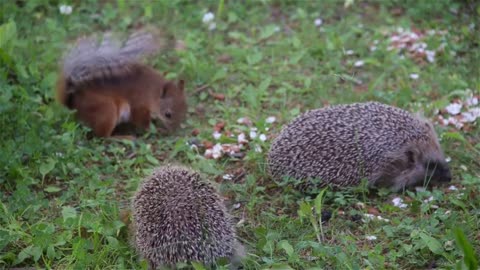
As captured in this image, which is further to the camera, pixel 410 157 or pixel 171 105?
pixel 171 105

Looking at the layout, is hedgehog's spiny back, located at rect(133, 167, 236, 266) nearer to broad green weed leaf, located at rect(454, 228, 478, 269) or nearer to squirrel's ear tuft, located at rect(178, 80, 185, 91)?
broad green weed leaf, located at rect(454, 228, 478, 269)

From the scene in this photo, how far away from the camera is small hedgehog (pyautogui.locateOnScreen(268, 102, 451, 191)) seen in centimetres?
593

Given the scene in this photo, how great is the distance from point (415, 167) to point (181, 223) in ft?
7.86

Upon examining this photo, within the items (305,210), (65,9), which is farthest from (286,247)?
(65,9)

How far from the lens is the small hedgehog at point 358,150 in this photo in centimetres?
593

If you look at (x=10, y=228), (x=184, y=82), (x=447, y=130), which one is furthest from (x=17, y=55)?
(x=447, y=130)

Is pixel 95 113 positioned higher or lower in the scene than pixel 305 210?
higher

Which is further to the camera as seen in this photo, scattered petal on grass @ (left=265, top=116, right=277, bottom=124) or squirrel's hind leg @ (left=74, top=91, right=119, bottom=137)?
scattered petal on grass @ (left=265, top=116, right=277, bottom=124)

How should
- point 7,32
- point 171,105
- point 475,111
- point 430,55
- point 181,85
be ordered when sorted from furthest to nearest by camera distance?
point 430,55 < point 7,32 < point 181,85 < point 171,105 < point 475,111

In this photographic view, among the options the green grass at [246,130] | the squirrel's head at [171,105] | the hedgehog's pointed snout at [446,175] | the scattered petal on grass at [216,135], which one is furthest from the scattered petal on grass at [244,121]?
the hedgehog's pointed snout at [446,175]

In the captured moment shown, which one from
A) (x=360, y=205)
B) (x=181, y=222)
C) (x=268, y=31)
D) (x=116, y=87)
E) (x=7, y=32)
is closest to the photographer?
(x=181, y=222)

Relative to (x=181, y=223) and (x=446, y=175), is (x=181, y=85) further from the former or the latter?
(x=181, y=223)

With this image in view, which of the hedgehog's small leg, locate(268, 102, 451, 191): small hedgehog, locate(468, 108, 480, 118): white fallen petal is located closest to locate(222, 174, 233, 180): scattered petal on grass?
locate(268, 102, 451, 191): small hedgehog

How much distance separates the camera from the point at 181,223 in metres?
→ 4.65
